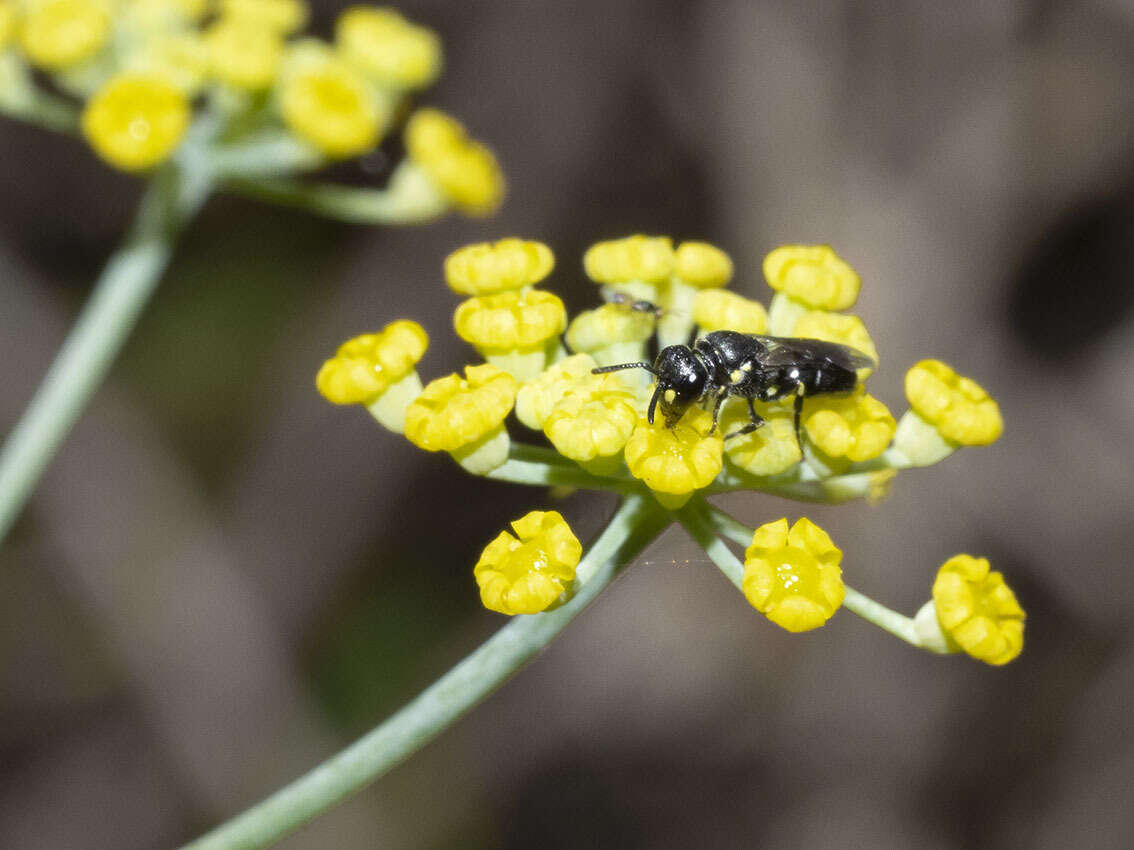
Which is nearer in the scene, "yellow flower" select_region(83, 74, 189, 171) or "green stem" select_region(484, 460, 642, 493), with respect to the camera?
"green stem" select_region(484, 460, 642, 493)

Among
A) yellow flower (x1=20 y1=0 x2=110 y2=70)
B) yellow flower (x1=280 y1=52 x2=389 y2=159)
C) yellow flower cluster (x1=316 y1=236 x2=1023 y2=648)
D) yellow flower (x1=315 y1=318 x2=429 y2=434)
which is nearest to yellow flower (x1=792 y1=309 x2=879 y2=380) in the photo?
yellow flower cluster (x1=316 y1=236 x2=1023 y2=648)

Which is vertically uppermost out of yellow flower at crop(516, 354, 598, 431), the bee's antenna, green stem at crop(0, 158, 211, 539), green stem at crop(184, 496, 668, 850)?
green stem at crop(0, 158, 211, 539)

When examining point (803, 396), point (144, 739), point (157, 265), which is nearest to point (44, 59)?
point (157, 265)

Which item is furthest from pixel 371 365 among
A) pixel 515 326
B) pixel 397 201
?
pixel 397 201

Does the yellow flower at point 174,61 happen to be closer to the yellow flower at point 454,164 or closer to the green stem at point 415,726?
the yellow flower at point 454,164

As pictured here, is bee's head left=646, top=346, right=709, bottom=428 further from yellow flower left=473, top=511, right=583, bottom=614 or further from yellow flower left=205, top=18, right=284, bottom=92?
yellow flower left=205, top=18, right=284, bottom=92

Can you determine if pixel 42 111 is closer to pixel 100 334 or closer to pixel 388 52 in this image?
pixel 100 334

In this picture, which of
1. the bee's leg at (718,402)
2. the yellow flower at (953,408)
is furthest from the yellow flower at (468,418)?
the yellow flower at (953,408)
